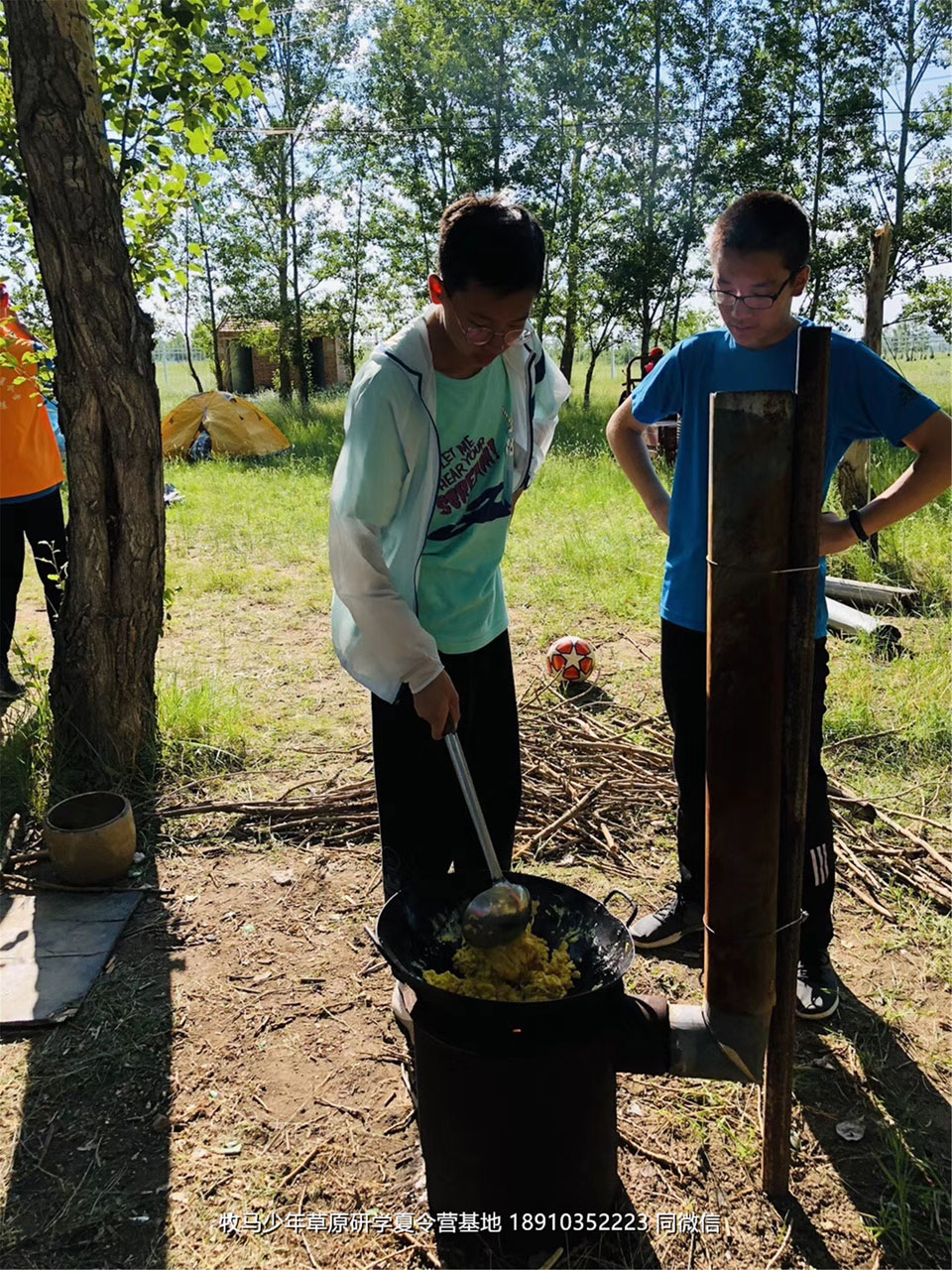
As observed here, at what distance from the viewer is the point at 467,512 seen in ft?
7.19

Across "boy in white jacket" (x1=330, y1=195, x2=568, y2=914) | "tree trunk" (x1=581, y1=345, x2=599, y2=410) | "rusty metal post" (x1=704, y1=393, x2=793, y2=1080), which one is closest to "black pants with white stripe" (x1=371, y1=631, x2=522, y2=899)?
"boy in white jacket" (x1=330, y1=195, x2=568, y2=914)

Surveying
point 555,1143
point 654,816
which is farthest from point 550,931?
point 654,816

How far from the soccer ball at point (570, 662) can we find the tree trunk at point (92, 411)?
214 centimetres

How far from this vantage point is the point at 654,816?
3.83 metres

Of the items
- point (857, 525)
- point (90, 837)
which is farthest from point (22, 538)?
point (857, 525)

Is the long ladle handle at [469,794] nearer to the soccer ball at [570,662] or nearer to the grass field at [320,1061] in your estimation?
the grass field at [320,1061]

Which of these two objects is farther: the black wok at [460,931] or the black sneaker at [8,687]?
the black sneaker at [8,687]

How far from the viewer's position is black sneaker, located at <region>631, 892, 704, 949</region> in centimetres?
297

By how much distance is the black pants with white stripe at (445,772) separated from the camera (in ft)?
7.68

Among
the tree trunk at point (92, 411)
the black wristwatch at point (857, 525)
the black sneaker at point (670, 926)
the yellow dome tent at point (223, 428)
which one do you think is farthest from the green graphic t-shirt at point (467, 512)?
the yellow dome tent at point (223, 428)

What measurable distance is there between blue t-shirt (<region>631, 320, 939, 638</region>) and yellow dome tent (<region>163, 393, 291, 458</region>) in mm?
14400

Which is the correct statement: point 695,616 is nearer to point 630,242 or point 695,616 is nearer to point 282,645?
point 282,645

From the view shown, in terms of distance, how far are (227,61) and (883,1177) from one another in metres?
4.63

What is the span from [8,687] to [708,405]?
14.3 feet
